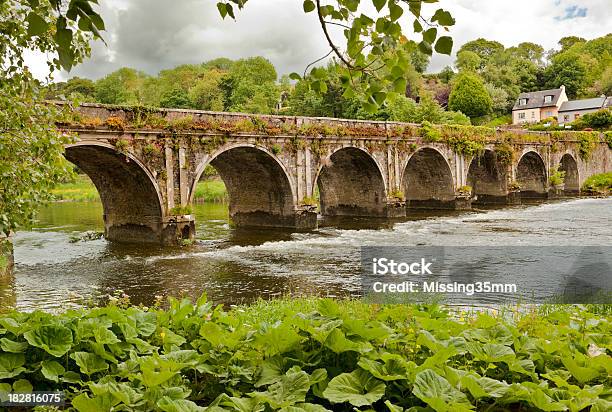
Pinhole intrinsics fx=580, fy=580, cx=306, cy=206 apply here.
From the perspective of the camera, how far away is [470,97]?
73.6 m

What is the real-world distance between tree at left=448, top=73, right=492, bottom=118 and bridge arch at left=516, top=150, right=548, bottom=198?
2884 centimetres

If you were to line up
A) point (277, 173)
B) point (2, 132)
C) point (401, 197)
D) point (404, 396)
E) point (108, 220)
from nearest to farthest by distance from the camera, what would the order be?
point (404, 396), point (2, 132), point (108, 220), point (277, 173), point (401, 197)

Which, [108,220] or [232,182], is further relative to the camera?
[232,182]

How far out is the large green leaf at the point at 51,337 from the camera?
147 inches

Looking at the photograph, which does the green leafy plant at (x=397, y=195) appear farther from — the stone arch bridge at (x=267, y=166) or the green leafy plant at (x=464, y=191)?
the green leafy plant at (x=464, y=191)

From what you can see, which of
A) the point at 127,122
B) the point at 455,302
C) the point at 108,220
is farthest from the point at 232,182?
the point at 455,302

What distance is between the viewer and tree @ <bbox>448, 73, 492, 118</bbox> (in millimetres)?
73750

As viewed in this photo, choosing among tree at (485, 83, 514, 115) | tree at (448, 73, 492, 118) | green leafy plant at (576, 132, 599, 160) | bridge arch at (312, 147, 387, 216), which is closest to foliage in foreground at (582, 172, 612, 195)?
green leafy plant at (576, 132, 599, 160)

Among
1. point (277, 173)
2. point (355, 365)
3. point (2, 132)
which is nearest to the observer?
point (355, 365)

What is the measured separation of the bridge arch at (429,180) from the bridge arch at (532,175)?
11.2 metres

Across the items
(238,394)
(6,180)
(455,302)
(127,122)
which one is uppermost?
(127,122)

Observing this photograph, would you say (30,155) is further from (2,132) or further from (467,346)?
(467,346)

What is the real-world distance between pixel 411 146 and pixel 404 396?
1235 inches

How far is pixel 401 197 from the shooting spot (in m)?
32.5
